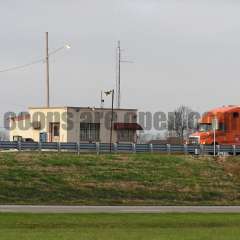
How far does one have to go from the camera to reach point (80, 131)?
73938mm

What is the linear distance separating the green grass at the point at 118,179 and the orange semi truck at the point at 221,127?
725 centimetres

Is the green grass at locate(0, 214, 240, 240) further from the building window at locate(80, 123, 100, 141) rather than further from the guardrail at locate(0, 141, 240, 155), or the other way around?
the building window at locate(80, 123, 100, 141)

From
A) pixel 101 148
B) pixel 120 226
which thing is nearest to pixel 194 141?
pixel 101 148

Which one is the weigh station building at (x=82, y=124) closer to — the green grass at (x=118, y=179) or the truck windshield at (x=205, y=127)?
the truck windshield at (x=205, y=127)

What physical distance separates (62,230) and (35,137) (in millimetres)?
58762

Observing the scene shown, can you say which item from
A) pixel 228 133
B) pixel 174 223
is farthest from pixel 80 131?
pixel 174 223

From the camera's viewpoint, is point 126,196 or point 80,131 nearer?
point 126,196

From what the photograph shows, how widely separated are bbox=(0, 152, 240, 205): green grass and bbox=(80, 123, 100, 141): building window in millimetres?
30864

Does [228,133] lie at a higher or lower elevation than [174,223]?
higher

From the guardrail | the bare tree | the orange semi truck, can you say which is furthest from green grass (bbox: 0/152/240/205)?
the bare tree

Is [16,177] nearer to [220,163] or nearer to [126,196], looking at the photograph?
[126,196]

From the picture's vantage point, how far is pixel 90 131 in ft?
246

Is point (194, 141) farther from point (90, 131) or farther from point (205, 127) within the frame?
point (90, 131)

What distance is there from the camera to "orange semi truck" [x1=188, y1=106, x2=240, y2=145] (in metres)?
51.4
